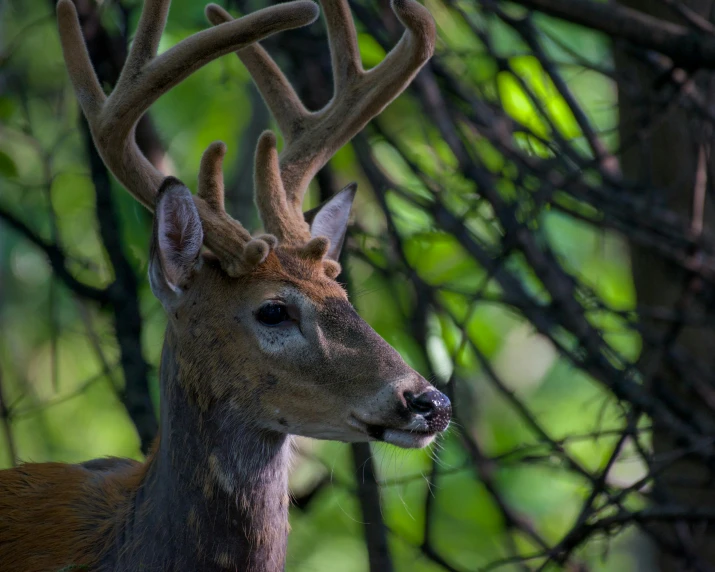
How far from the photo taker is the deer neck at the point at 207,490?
3.44 meters

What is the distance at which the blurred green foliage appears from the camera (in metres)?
5.62

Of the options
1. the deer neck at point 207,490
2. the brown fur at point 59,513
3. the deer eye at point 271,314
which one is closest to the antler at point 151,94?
the deer eye at point 271,314

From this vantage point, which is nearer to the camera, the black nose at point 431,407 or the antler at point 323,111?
the black nose at point 431,407

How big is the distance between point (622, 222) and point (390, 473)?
2.36 m

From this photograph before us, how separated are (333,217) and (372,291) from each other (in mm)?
854

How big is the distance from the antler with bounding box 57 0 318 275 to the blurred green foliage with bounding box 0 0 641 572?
1.07 m

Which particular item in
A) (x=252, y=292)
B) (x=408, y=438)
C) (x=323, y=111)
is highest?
(x=323, y=111)

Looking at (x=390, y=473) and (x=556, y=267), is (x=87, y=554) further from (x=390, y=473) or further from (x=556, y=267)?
(x=390, y=473)

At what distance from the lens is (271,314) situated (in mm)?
3477

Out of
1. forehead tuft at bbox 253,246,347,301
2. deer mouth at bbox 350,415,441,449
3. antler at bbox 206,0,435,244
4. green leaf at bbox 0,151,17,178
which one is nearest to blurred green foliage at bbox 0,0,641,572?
green leaf at bbox 0,151,17,178

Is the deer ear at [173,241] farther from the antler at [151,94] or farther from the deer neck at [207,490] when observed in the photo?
the deer neck at [207,490]

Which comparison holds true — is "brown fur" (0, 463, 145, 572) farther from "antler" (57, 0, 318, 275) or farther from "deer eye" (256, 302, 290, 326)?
"antler" (57, 0, 318, 275)

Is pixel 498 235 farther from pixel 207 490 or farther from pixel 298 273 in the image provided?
pixel 207 490

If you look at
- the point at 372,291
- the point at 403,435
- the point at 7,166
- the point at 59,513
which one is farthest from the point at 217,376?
the point at 7,166
